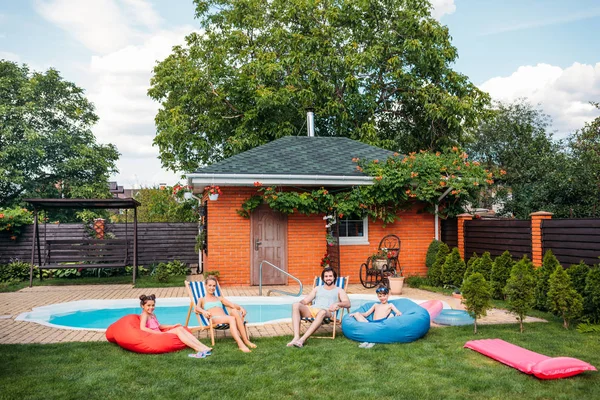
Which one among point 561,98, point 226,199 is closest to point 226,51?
point 226,199

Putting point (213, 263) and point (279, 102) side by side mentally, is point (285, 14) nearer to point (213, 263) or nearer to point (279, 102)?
point (279, 102)

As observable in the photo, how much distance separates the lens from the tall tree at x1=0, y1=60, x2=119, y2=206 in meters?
24.3

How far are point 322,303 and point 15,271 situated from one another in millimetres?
10541

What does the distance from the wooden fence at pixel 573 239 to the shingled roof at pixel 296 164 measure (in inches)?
171

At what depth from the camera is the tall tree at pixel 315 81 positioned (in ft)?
65.6

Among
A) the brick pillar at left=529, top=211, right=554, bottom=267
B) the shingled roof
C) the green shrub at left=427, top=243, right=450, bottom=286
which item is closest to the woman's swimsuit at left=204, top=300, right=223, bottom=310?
the shingled roof

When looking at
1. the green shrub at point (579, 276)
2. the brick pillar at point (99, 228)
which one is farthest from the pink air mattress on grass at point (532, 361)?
the brick pillar at point (99, 228)

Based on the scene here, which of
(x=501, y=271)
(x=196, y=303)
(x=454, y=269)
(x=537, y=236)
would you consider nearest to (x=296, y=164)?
(x=454, y=269)

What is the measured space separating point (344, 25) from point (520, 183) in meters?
10.6

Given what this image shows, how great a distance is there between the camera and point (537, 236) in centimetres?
989

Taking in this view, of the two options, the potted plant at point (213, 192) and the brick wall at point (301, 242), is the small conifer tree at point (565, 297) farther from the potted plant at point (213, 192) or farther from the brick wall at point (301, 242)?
the potted plant at point (213, 192)

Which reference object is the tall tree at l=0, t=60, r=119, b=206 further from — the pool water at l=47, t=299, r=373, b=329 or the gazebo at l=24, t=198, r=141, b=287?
the pool water at l=47, t=299, r=373, b=329

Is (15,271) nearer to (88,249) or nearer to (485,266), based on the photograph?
(88,249)

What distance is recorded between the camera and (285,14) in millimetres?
21859
